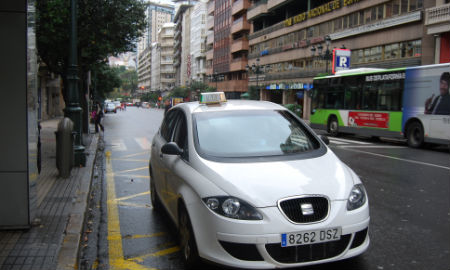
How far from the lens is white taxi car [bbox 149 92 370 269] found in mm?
3502

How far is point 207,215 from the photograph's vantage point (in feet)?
11.9

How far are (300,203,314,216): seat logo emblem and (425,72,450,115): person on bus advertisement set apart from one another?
12.9 m

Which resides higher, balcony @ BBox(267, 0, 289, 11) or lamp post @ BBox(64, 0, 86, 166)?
balcony @ BBox(267, 0, 289, 11)

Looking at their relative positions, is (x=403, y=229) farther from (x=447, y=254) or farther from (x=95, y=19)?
(x=95, y=19)

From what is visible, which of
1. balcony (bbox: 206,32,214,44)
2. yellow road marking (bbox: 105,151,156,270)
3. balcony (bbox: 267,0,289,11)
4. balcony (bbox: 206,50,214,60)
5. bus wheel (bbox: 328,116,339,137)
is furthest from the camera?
balcony (bbox: 206,32,214,44)

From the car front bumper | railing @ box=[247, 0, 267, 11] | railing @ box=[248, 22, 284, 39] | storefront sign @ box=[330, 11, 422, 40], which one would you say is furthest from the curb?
railing @ box=[247, 0, 267, 11]

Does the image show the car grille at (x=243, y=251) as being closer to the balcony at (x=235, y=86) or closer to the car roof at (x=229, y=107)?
the car roof at (x=229, y=107)

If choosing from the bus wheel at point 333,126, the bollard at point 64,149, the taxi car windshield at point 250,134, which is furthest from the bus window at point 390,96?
the taxi car windshield at point 250,134

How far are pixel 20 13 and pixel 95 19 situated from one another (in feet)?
41.9

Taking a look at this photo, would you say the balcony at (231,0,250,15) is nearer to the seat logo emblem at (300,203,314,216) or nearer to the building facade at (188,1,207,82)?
the building facade at (188,1,207,82)

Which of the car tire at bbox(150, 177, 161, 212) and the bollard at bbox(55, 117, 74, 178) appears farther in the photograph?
the bollard at bbox(55, 117, 74, 178)

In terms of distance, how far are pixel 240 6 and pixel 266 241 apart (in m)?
67.7

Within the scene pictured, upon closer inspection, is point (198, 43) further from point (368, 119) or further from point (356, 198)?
point (356, 198)

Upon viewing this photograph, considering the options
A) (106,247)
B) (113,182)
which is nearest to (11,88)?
(106,247)
